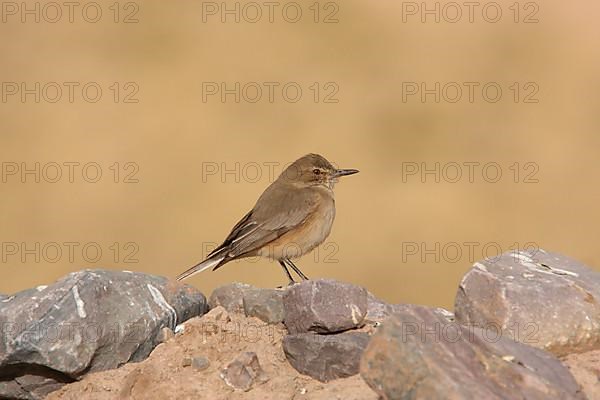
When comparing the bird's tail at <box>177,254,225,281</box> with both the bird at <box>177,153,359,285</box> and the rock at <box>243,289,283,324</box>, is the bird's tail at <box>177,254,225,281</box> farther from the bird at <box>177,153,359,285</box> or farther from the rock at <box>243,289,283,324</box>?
the rock at <box>243,289,283,324</box>

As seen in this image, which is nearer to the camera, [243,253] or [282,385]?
[282,385]

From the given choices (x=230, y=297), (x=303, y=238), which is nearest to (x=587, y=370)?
(x=230, y=297)

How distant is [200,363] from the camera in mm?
6734

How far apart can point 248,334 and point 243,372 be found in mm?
576

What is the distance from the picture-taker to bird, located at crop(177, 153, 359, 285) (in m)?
9.77

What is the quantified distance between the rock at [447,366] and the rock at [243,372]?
4.21 feet

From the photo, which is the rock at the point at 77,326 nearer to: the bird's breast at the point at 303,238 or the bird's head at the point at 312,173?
the bird's breast at the point at 303,238

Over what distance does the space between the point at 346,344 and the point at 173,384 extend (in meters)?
1.13

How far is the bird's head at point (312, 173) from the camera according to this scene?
34.0 feet

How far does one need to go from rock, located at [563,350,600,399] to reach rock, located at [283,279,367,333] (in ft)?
4.56

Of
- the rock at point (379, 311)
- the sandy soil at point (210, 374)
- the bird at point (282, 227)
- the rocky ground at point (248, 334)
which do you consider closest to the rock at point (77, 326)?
the rocky ground at point (248, 334)

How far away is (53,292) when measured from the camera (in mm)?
7070

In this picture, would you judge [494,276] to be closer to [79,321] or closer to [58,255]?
[79,321]

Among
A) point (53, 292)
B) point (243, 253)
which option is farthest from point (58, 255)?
point (53, 292)
